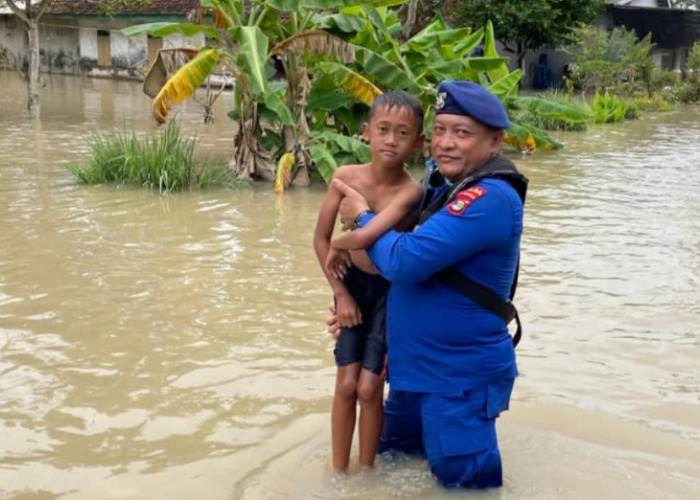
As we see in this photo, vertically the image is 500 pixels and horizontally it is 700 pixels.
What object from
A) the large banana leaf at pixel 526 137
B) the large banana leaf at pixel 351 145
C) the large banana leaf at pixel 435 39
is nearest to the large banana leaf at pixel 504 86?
the large banana leaf at pixel 526 137

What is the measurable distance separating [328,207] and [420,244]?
614mm

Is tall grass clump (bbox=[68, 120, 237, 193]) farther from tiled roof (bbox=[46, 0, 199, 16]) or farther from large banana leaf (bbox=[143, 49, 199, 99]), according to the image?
tiled roof (bbox=[46, 0, 199, 16])

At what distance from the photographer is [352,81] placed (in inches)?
415

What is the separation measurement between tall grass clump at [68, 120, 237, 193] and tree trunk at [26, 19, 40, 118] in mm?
8558

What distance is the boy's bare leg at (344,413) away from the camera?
356 centimetres

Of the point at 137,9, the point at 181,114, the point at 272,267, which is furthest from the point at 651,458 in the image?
the point at 137,9

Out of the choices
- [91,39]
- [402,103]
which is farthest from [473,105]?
[91,39]

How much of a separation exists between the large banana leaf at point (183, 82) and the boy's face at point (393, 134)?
697cm

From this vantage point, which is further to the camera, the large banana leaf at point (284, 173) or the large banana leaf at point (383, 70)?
the large banana leaf at point (284, 173)

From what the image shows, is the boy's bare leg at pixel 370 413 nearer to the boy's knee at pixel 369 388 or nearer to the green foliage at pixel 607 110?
the boy's knee at pixel 369 388

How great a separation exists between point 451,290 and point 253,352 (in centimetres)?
250

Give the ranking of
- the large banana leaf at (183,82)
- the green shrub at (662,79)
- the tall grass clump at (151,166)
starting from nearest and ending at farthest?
the large banana leaf at (183,82)
the tall grass clump at (151,166)
the green shrub at (662,79)

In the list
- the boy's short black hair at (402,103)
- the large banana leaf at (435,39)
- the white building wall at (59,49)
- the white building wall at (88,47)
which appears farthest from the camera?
the white building wall at (59,49)

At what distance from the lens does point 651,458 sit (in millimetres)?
4078
